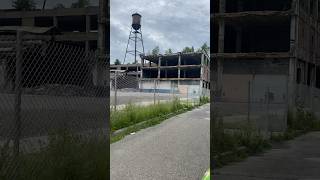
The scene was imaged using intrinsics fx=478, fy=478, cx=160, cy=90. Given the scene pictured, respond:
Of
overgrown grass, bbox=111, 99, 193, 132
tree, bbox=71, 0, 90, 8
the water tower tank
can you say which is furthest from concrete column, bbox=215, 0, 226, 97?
overgrown grass, bbox=111, 99, 193, 132

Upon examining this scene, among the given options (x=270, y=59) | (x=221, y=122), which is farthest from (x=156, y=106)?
(x=270, y=59)

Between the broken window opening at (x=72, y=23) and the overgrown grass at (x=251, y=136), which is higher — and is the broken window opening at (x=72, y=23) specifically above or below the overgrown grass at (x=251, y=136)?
above

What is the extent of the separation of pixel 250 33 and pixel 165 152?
12.9 feet

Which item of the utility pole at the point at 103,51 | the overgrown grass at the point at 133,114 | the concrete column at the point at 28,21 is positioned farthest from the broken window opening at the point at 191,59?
the overgrown grass at the point at 133,114

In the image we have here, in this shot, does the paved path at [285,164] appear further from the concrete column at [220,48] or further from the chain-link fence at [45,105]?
the concrete column at [220,48]

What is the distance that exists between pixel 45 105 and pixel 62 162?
67 cm

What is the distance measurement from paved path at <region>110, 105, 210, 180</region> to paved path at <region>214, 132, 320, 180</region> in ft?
1.60

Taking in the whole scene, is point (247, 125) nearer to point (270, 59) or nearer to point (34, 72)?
point (270, 59)

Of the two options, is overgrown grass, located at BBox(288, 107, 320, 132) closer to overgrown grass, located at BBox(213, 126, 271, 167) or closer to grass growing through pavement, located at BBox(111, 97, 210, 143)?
overgrown grass, located at BBox(213, 126, 271, 167)

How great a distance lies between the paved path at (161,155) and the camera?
6.42 m

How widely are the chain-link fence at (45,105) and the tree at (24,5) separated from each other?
0.25 metres

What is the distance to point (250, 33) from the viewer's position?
15.2 ft

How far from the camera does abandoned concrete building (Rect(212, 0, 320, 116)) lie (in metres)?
4.39

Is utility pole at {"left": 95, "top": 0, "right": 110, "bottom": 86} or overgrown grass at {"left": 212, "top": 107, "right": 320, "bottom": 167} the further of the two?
overgrown grass at {"left": 212, "top": 107, "right": 320, "bottom": 167}
